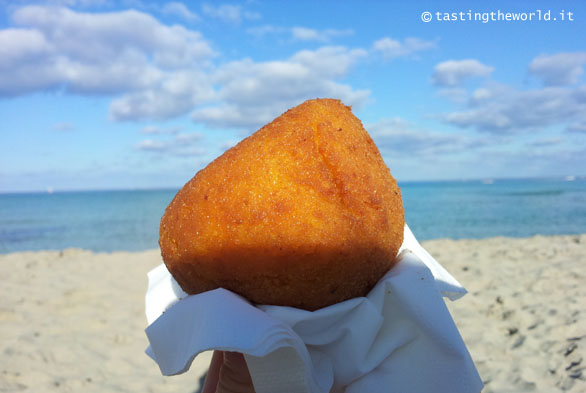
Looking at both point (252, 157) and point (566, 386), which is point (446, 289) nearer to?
point (252, 157)

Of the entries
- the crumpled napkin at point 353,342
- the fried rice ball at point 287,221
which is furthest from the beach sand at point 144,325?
the fried rice ball at point 287,221

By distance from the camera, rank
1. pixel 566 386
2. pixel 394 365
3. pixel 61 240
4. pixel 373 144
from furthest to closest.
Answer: pixel 61 240, pixel 566 386, pixel 373 144, pixel 394 365

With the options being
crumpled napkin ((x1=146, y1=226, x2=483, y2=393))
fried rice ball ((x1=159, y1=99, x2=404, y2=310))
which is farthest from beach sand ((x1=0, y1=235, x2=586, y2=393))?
fried rice ball ((x1=159, y1=99, x2=404, y2=310))

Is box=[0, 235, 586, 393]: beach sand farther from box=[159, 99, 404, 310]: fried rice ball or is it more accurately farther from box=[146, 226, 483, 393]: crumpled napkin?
box=[159, 99, 404, 310]: fried rice ball

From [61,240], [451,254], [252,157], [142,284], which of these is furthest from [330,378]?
[61,240]

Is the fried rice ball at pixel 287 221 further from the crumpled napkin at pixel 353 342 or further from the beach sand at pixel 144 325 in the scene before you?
the beach sand at pixel 144 325
